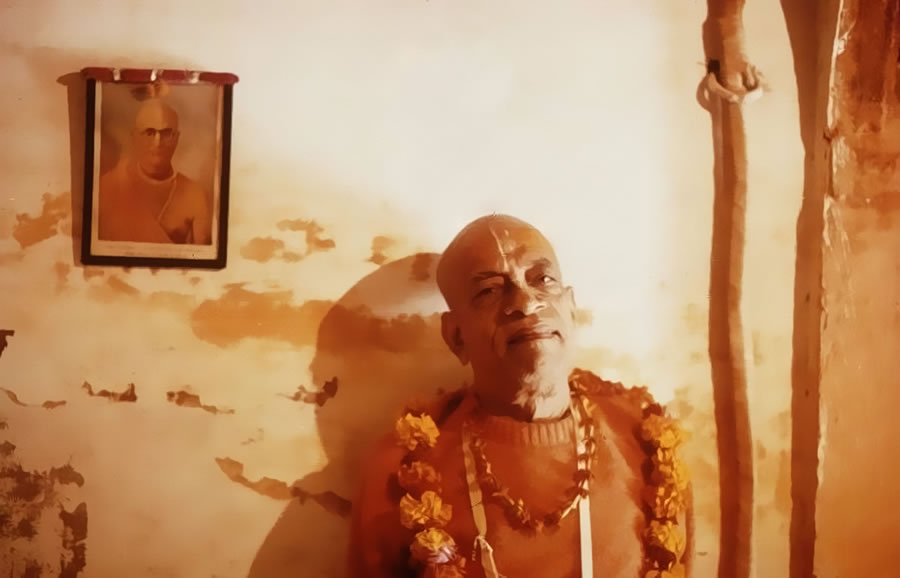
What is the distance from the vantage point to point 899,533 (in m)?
1.38

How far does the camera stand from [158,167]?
53.0 inches

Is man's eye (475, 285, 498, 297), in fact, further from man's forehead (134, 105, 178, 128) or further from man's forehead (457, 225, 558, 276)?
man's forehead (134, 105, 178, 128)

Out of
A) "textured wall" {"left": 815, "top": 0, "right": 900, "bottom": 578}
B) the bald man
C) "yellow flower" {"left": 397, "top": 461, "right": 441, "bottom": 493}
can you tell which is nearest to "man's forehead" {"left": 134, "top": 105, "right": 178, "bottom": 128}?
the bald man

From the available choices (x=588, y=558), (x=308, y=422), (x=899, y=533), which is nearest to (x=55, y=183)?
(x=308, y=422)

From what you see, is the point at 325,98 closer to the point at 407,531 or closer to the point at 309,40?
the point at 309,40

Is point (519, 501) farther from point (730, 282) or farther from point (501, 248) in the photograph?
point (730, 282)

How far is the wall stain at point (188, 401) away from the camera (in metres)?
1.35

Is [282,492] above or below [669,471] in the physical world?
below

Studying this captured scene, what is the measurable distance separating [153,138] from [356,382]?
571 mm

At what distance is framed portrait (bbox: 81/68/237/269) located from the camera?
1.34 m

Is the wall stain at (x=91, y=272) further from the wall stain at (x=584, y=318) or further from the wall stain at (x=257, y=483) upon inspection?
the wall stain at (x=584, y=318)

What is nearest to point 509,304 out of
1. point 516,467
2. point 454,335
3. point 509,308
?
point 509,308

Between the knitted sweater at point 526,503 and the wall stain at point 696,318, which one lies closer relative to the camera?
the knitted sweater at point 526,503

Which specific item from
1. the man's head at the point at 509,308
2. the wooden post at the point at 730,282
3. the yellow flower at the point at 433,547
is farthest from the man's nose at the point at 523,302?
the wooden post at the point at 730,282
